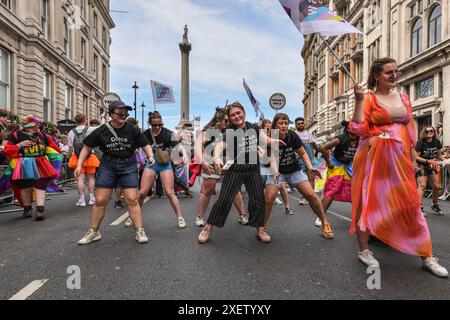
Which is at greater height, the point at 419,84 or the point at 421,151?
the point at 419,84

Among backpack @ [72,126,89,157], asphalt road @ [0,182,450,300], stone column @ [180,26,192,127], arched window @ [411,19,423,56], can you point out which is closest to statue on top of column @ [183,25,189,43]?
stone column @ [180,26,192,127]

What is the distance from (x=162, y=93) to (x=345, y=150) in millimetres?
12412

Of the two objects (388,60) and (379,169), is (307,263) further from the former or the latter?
(388,60)

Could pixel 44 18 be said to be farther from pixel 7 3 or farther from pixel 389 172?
pixel 389 172

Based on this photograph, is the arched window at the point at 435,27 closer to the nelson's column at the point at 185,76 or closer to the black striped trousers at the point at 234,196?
the black striped trousers at the point at 234,196

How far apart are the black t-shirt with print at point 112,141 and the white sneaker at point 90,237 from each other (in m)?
1.01

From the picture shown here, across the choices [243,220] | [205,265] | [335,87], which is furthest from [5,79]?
[335,87]

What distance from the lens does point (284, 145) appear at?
4.98m

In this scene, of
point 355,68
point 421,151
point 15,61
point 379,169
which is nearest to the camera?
point 379,169

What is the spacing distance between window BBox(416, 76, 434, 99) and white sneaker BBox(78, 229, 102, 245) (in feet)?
74.7

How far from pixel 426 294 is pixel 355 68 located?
1455 inches

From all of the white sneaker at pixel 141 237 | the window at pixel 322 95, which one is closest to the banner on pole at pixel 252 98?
the white sneaker at pixel 141 237
